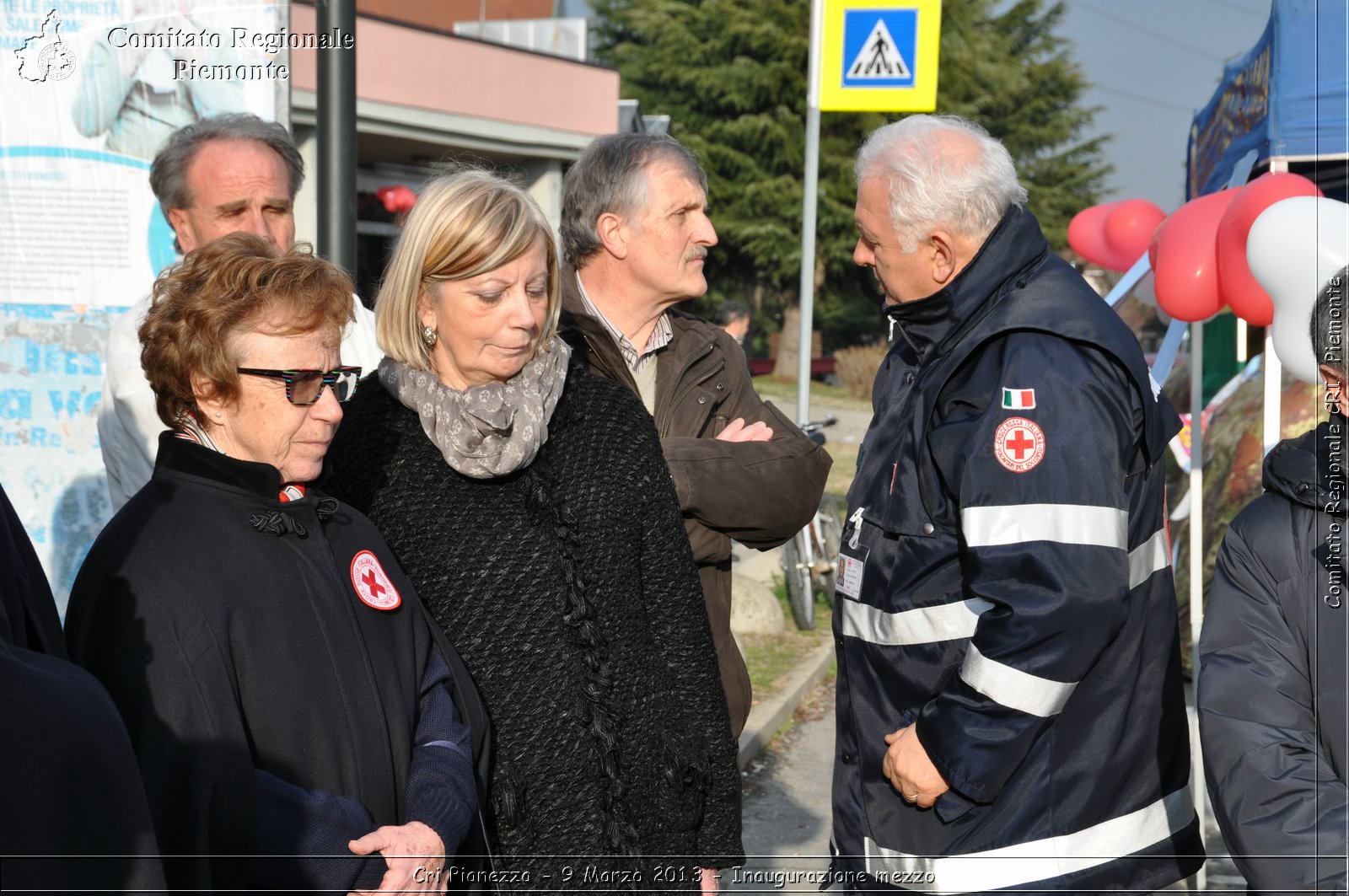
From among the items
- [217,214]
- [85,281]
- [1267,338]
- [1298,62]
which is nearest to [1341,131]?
[1298,62]

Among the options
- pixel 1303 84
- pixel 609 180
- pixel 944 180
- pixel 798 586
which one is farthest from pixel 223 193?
pixel 798 586

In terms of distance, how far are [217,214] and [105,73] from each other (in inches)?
33.3

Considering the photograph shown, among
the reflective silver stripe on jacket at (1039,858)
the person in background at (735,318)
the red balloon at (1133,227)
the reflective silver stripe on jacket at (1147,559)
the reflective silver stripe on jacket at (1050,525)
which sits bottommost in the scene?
the reflective silver stripe on jacket at (1039,858)

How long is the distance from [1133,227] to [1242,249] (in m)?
2.26

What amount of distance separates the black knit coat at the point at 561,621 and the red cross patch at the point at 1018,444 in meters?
0.68

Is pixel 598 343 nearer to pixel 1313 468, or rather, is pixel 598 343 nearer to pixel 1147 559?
pixel 1147 559

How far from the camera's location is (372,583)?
2.09m

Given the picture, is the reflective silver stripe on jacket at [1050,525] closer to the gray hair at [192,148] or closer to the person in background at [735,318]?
the gray hair at [192,148]

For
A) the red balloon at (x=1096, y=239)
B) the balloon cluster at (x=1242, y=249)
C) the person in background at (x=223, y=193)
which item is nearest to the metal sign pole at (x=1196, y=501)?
the balloon cluster at (x=1242, y=249)

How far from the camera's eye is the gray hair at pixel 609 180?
10.1ft

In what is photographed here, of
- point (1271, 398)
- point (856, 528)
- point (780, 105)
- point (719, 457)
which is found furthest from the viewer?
point (780, 105)

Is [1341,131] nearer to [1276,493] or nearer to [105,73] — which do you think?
[1276,493]

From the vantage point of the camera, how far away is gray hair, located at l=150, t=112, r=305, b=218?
3.18 m

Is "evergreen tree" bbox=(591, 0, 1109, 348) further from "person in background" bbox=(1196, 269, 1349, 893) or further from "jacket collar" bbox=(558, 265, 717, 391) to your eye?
"person in background" bbox=(1196, 269, 1349, 893)
